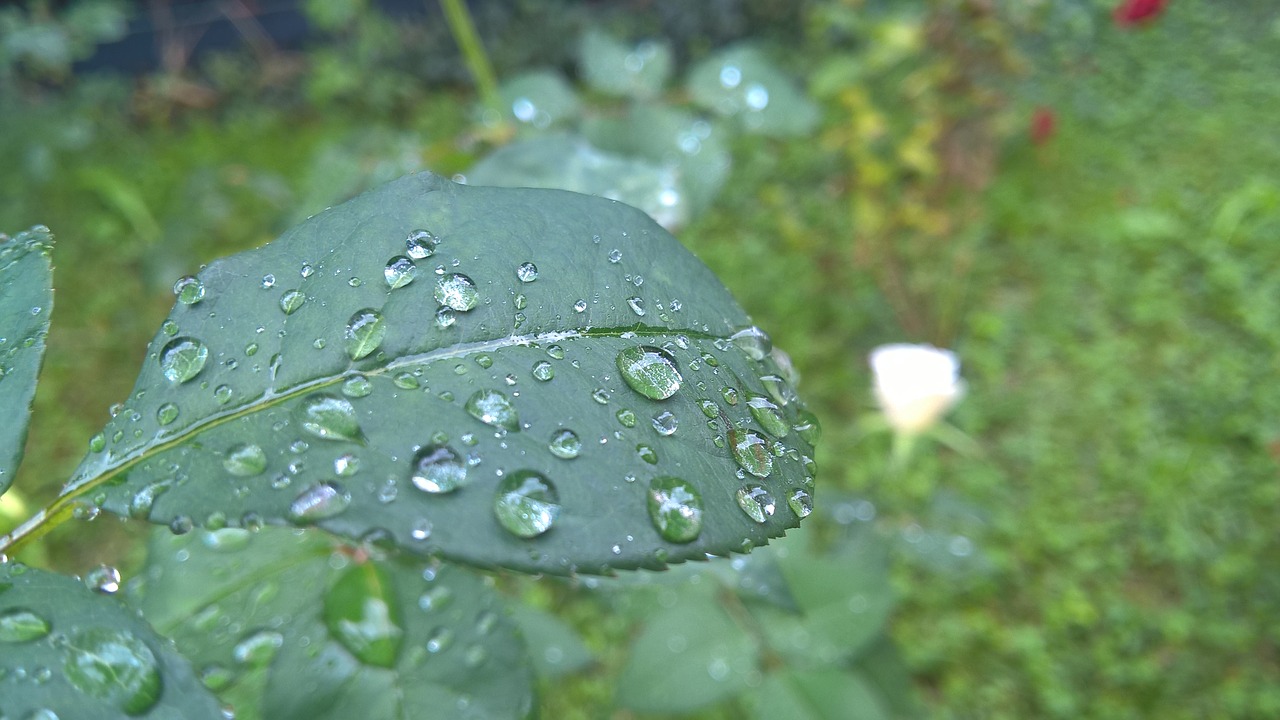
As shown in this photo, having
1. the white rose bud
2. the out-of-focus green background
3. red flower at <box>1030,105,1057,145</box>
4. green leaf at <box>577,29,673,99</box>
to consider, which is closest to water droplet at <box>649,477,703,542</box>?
the out-of-focus green background

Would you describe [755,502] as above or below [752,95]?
above

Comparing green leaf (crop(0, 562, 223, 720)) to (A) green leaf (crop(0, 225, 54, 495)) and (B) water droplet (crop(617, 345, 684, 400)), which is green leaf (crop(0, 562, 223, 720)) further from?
(B) water droplet (crop(617, 345, 684, 400))

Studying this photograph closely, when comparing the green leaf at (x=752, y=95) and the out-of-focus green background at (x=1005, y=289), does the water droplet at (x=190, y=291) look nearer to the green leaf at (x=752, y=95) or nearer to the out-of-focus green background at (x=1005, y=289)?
the out-of-focus green background at (x=1005, y=289)

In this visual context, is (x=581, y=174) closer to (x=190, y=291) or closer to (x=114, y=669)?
(x=190, y=291)

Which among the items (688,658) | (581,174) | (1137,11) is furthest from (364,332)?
(1137,11)

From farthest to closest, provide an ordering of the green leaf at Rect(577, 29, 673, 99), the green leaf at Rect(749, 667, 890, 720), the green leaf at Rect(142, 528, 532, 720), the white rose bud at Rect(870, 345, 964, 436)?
the white rose bud at Rect(870, 345, 964, 436)
the green leaf at Rect(577, 29, 673, 99)
the green leaf at Rect(749, 667, 890, 720)
the green leaf at Rect(142, 528, 532, 720)

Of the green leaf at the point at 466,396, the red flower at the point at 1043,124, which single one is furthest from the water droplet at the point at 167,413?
the red flower at the point at 1043,124
